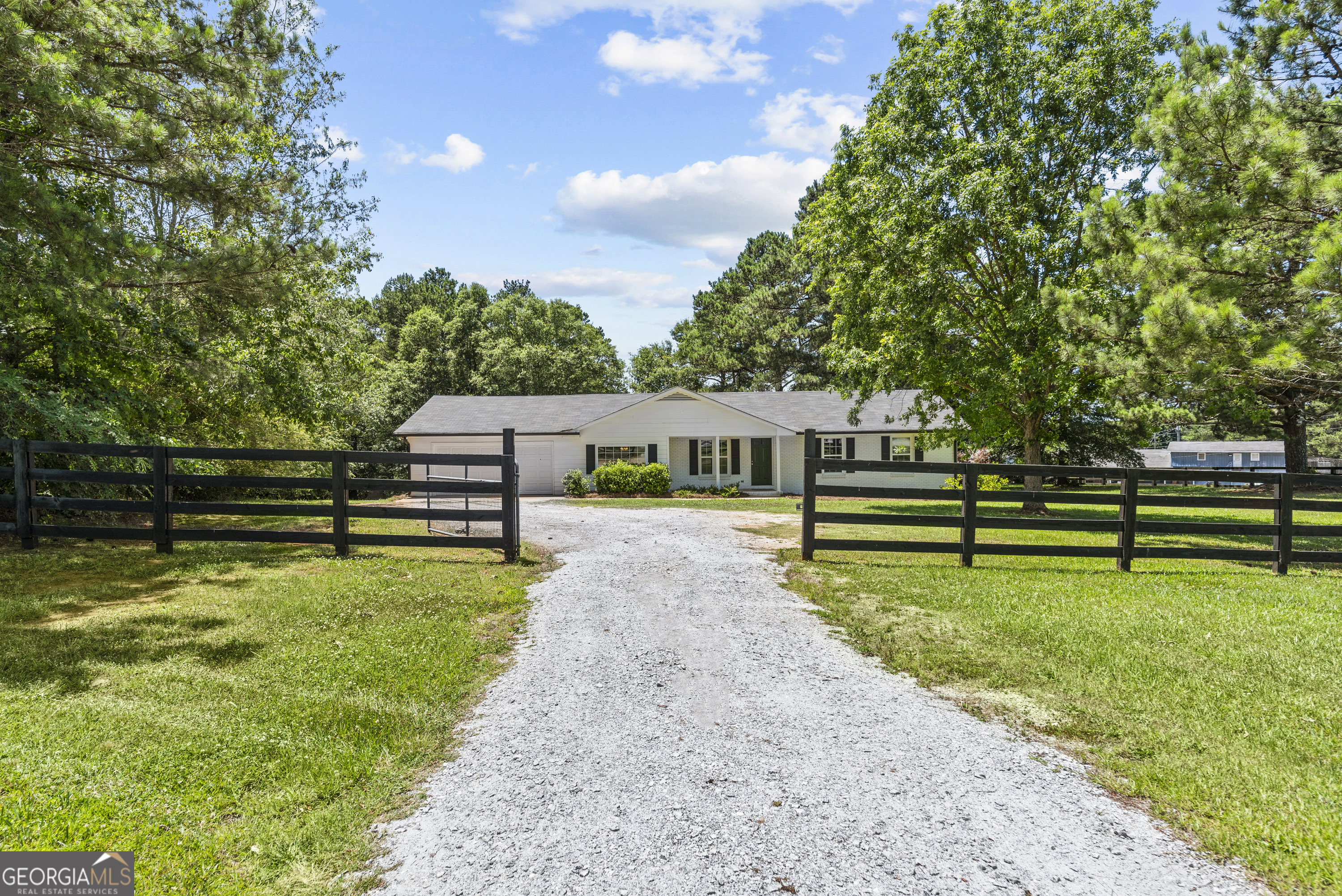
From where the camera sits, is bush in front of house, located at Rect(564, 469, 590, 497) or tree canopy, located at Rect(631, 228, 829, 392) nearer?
bush in front of house, located at Rect(564, 469, 590, 497)

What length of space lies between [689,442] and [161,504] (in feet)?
67.5

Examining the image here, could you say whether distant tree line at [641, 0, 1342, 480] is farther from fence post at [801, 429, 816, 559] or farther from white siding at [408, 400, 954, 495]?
fence post at [801, 429, 816, 559]

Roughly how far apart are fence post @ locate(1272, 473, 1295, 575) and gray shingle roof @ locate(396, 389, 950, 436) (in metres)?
17.9

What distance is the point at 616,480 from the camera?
26.0 m

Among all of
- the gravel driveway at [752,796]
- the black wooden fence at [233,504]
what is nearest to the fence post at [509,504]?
the black wooden fence at [233,504]

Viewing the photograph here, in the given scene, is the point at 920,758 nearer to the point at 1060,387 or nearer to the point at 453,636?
the point at 453,636

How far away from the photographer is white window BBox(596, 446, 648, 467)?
2798 cm

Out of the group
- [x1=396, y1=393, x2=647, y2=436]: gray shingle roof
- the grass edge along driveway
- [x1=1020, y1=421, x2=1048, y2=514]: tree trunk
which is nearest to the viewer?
the grass edge along driveway

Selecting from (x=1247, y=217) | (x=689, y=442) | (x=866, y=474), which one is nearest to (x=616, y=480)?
(x=689, y=442)

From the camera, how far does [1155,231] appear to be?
10.3 meters

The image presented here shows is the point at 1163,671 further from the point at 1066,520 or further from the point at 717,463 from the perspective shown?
the point at 717,463

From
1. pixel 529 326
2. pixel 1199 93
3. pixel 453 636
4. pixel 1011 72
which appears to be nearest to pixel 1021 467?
pixel 1199 93

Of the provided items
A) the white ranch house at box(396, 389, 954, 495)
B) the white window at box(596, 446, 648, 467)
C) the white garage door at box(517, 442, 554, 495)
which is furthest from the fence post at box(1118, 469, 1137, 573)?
the white garage door at box(517, 442, 554, 495)

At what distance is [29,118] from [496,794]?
36.6ft
